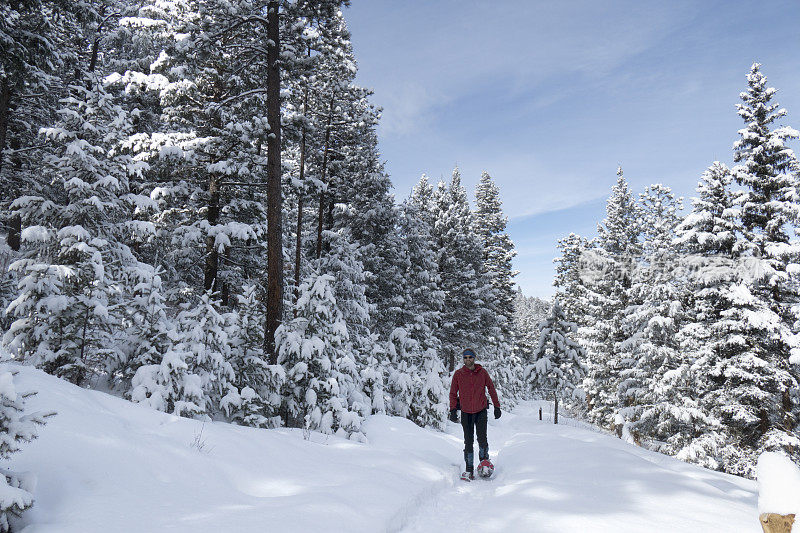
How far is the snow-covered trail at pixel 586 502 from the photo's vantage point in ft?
13.9

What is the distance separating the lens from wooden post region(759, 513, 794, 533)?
85.5 inches

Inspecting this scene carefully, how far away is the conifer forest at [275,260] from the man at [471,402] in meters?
3.17

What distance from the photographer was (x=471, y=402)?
26.4 ft

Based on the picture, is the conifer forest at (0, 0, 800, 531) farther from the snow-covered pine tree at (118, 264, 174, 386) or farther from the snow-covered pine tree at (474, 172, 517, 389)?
the snow-covered pine tree at (474, 172, 517, 389)

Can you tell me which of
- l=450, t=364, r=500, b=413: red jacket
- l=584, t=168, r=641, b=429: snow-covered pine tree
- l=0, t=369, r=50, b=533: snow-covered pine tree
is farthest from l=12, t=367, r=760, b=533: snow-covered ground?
l=584, t=168, r=641, b=429: snow-covered pine tree

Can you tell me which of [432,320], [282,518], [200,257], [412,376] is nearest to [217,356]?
[282,518]

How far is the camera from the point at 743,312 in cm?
1603

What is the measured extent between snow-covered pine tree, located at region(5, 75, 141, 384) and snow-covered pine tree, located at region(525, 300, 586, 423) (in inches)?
1004

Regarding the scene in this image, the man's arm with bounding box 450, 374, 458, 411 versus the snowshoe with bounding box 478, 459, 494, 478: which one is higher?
the man's arm with bounding box 450, 374, 458, 411

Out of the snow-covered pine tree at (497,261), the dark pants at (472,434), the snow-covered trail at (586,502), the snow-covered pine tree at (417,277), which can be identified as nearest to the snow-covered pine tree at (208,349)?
the dark pants at (472,434)

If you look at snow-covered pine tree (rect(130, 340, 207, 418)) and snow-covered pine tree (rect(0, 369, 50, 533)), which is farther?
snow-covered pine tree (rect(130, 340, 207, 418))

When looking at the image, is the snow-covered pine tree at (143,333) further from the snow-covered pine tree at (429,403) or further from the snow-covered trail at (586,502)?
the snow-covered pine tree at (429,403)

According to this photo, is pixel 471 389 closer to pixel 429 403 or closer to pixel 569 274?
pixel 429 403

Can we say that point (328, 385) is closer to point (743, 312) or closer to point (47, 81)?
point (743, 312)
